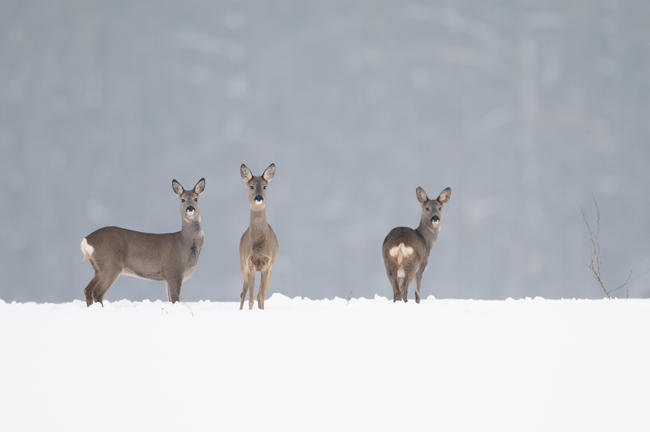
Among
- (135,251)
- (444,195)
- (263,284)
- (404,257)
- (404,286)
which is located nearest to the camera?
(263,284)

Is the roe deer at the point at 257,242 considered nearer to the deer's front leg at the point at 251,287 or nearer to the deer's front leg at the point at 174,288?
the deer's front leg at the point at 251,287

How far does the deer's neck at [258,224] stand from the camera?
5.89 meters

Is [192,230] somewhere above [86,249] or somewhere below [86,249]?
above

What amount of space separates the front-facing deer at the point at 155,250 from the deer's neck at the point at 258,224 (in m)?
1.70

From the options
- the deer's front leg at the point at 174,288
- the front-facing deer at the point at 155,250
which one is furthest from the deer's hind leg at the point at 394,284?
the deer's front leg at the point at 174,288

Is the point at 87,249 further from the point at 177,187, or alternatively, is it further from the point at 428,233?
the point at 428,233

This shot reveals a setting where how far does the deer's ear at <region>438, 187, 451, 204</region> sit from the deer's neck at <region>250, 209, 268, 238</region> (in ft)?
9.08

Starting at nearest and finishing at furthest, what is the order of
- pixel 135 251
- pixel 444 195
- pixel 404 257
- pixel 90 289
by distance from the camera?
pixel 90 289 → pixel 404 257 → pixel 135 251 → pixel 444 195

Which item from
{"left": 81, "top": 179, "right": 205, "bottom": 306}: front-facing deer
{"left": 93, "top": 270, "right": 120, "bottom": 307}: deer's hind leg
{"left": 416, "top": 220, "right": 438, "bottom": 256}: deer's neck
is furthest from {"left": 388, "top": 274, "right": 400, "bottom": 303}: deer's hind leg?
{"left": 93, "top": 270, "right": 120, "bottom": 307}: deer's hind leg

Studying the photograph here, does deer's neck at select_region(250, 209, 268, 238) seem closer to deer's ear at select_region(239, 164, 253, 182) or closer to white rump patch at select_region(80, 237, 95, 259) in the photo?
deer's ear at select_region(239, 164, 253, 182)

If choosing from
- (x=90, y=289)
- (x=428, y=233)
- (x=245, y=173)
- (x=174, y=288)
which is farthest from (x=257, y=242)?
(x=428, y=233)

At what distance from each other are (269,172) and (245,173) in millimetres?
187

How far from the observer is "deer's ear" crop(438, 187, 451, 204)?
8094mm

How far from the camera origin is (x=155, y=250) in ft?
25.5
